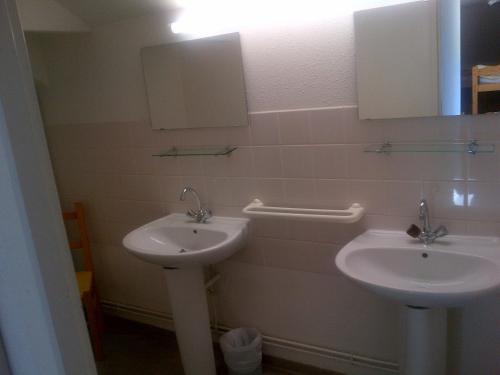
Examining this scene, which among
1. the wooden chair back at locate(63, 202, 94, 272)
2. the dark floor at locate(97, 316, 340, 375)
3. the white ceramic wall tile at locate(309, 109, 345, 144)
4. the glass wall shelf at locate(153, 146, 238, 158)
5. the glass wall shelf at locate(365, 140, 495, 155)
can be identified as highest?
the white ceramic wall tile at locate(309, 109, 345, 144)

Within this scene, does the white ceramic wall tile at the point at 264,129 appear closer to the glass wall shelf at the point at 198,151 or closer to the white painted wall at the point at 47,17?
the glass wall shelf at the point at 198,151

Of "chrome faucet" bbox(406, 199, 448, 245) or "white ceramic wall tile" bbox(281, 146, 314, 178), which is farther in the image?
"white ceramic wall tile" bbox(281, 146, 314, 178)

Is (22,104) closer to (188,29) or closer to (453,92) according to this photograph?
(453,92)

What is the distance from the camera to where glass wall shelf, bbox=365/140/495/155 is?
1474 millimetres

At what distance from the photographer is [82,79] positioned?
241cm

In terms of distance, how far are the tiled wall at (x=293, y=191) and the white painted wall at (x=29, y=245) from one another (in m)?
1.31

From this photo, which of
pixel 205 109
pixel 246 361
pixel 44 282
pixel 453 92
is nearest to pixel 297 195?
Result: pixel 205 109

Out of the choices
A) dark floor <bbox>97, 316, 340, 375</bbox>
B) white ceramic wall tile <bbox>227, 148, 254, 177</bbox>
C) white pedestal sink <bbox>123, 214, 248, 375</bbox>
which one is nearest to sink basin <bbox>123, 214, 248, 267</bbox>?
white pedestal sink <bbox>123, 214, 248, 375</bbox>

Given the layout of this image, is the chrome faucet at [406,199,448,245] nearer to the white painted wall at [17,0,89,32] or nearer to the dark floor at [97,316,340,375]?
the dark floor at [97,316,340,375]

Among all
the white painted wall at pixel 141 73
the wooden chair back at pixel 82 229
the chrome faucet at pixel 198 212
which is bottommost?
the wooden chair back at pixel 82 229

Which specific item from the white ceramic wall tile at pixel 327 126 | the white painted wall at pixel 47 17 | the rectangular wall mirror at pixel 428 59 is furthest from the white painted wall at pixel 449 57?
the white painted wall at pixel 47 17

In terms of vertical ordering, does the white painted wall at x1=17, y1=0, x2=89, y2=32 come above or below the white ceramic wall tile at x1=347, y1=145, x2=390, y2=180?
above

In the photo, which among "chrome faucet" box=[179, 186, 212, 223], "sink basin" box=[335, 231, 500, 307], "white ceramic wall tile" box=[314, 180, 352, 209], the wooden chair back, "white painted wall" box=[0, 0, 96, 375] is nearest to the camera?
"white painted wall" box=[0, 0, 96, 375]

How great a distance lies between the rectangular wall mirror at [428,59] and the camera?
141cm
